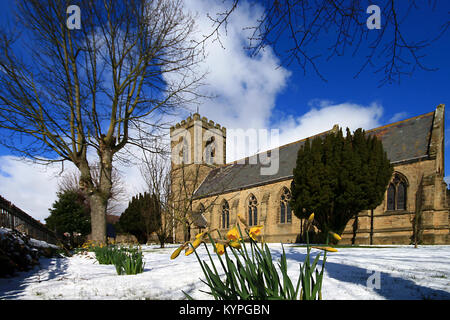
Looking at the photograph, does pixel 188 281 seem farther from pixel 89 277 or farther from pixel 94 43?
pixel 94 43

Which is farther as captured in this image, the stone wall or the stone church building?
the stone wall

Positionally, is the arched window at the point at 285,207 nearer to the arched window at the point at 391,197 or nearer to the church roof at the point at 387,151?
the church roof at the point at 387,151

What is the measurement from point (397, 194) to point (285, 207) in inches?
343

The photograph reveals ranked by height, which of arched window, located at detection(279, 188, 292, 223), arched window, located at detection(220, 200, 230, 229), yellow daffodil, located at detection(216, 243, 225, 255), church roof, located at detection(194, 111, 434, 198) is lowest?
arched window, located at detection(220, 200, 230, 229)

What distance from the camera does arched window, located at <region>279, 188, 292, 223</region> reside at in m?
22.6

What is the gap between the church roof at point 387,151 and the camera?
696 inches

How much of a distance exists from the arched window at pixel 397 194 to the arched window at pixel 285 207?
7.68 m

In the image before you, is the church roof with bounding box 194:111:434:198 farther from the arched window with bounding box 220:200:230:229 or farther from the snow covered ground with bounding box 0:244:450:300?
the snow covered ground with bounding box 0:244:450:300

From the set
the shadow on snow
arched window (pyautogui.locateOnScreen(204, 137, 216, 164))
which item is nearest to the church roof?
arched window (pyautogui.locateOnScreen(204, 137, 216, 164))

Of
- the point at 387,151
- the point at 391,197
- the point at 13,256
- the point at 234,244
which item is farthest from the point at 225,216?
the point at 234,244

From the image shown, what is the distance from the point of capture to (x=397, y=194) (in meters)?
17.6

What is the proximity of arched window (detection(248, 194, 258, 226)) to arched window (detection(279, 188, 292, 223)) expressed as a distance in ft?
10.1

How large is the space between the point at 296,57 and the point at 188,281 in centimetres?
349
